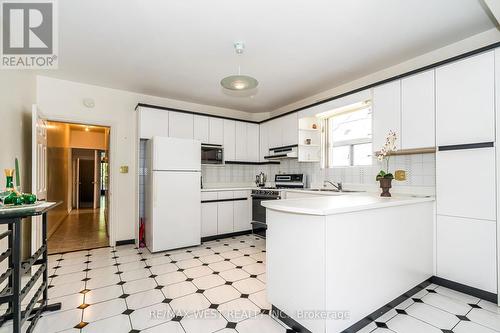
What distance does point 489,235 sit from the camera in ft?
7.53

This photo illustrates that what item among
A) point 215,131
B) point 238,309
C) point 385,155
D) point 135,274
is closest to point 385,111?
point 385,155

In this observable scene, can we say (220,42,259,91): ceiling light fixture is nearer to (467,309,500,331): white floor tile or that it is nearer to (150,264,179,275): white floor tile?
(150,264,179,275): white floor tile

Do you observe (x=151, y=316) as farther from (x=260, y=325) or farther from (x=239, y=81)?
(x=239, y=81)

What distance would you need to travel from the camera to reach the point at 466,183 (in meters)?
2.44

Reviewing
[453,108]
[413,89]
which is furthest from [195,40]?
[453,108]

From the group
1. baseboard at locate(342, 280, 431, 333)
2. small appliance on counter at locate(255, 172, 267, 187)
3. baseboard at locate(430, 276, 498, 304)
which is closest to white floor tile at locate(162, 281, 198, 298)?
baseboard at locate(342, 280, 431, 333)

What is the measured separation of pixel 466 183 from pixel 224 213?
350 centimetres

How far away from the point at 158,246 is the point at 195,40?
2.94 metres

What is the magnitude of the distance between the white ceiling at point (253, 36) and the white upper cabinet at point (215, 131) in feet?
3.35

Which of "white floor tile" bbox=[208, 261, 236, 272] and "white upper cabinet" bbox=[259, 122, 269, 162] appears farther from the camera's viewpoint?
"white upper cabinet" bbox=[259, 122, 269, 162]

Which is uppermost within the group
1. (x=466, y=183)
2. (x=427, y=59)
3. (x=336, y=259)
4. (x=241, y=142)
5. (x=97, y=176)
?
(x=427, y=59)

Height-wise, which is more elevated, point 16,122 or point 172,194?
point 16,122

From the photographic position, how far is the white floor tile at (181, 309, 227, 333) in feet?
6.32

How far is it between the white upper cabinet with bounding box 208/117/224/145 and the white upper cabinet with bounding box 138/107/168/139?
2.83ft
